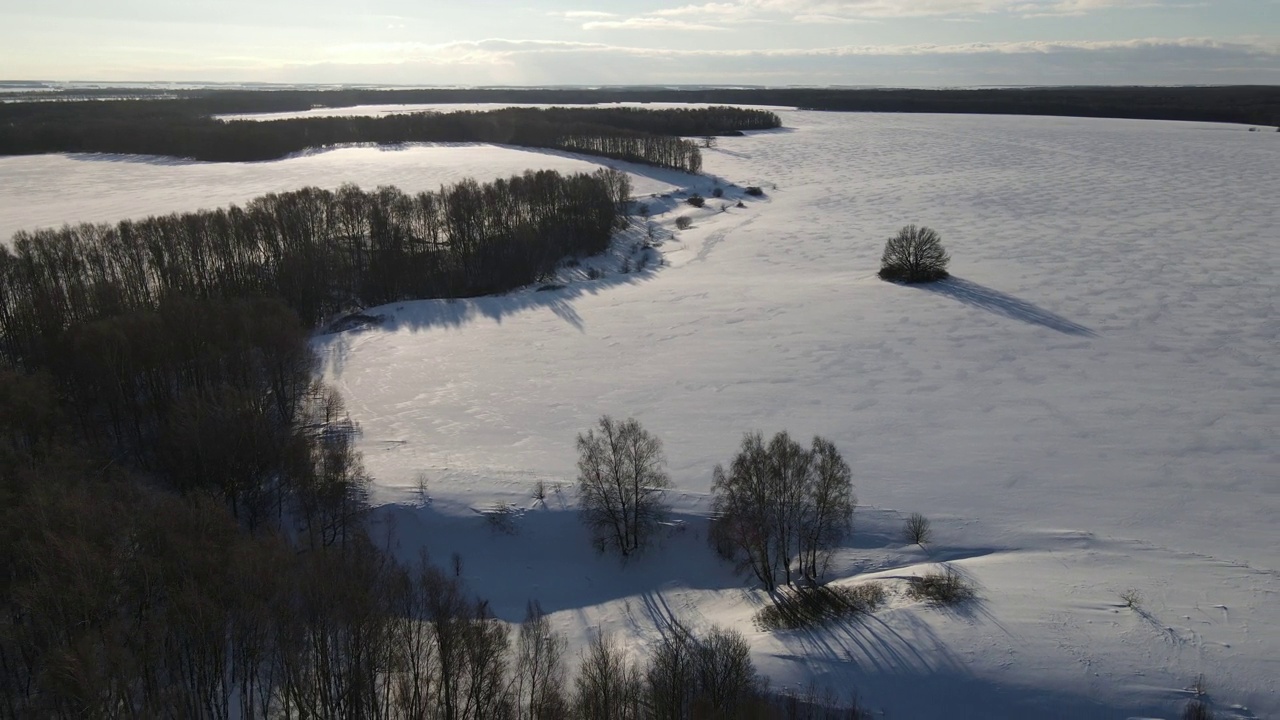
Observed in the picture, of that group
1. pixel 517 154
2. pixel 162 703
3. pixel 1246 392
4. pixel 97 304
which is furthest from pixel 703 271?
pixel 517 154

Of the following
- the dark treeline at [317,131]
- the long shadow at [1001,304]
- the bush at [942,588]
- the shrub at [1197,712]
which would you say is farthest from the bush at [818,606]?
the dark treeline at [317,131]

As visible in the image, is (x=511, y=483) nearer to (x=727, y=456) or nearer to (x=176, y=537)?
(x=727, y=456)

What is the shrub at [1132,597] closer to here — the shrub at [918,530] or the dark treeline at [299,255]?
the shrub at [918,530]

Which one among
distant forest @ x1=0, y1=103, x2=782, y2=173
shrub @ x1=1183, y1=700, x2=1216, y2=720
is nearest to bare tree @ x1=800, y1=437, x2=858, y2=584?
shrub @ x1=1183, y1=700, x2=1216, y2=720

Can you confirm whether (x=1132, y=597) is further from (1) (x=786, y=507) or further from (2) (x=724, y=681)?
(2) (x=724, y=681)

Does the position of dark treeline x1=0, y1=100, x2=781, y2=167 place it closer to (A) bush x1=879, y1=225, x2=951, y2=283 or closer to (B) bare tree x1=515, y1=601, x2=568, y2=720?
(A) bush x1=879, y1=225, x2=951, y2=283
